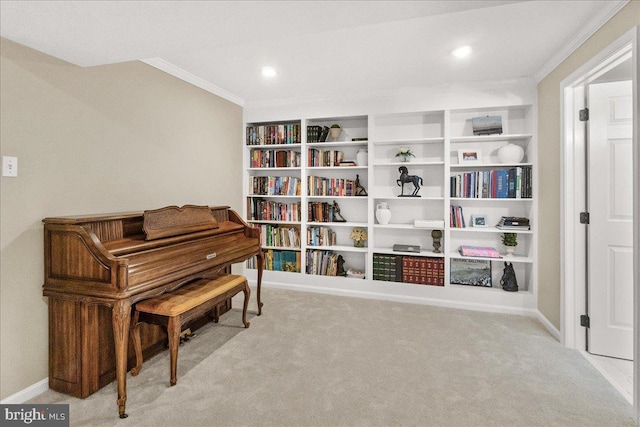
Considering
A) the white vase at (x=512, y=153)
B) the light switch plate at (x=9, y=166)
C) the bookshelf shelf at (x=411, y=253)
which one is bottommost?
the bookshelf shelf at (x=411, y=253)

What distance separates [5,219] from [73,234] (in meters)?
0.36

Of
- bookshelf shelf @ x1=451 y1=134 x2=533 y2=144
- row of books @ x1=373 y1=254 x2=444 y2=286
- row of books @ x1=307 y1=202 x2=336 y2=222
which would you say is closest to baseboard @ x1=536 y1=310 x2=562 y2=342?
row of books @ x1=373 y1=254 x2=444 y2=286

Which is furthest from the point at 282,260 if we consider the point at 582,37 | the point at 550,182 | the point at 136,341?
the point at 582,37

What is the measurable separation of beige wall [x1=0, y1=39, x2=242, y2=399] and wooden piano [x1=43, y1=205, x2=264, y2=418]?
0.37 ft

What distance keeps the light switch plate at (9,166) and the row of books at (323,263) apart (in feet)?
9.17

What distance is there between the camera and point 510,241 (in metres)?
3.27

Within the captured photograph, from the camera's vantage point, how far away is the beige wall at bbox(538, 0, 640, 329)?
258cm

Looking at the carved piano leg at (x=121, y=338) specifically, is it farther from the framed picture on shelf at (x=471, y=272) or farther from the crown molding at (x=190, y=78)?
the framed picture on shelf at (x=471, y=272)

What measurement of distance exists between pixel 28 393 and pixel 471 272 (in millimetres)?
3768

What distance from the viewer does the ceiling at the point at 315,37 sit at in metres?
1.48

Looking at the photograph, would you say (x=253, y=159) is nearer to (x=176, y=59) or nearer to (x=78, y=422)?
(x=176, y=59)

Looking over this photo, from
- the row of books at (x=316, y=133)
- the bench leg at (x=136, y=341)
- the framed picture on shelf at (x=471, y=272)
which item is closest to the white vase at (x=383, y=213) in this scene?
the framed picture on shelf at (x=471, y=272)

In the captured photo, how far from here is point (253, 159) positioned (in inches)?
163

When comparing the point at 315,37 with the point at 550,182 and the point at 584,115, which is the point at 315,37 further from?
the point at 550,182
